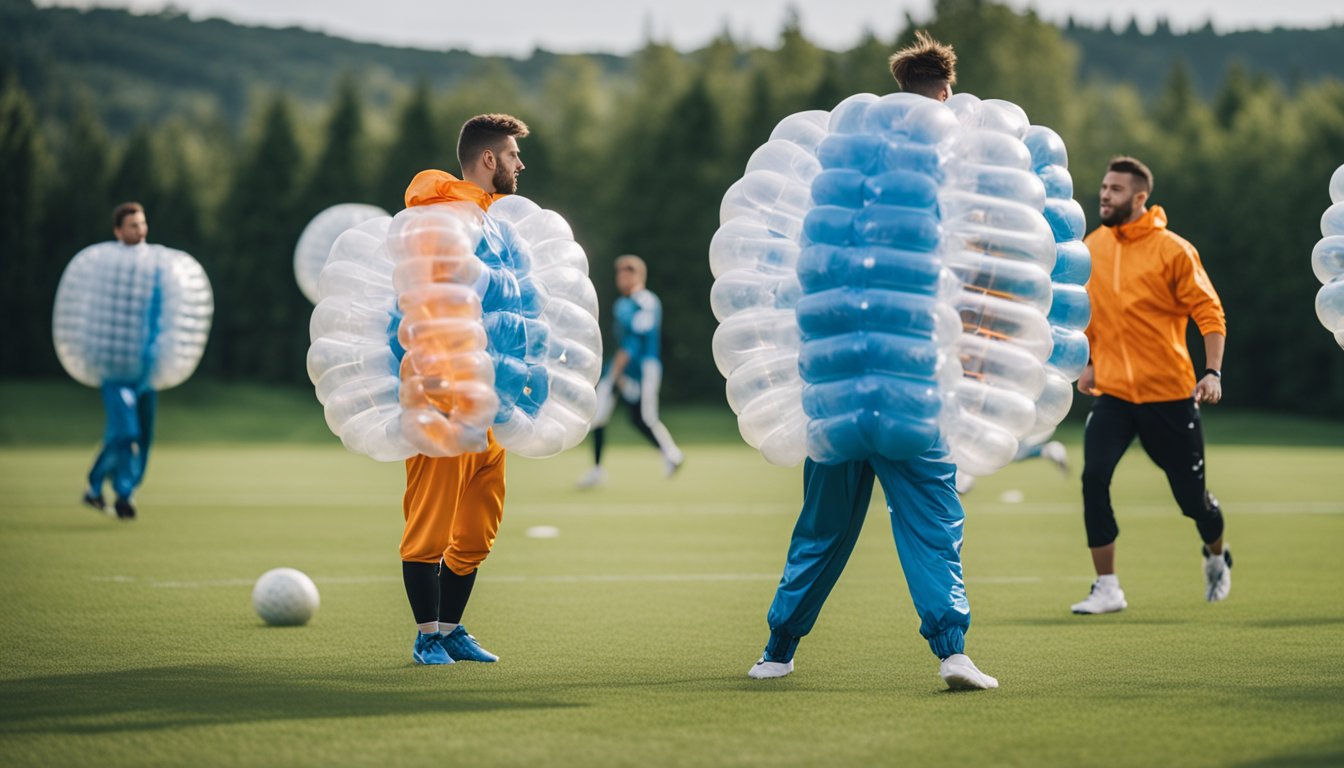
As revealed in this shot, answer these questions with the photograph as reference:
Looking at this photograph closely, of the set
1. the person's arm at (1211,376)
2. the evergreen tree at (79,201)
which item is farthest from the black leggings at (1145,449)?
the evergreen tree at (79,201)

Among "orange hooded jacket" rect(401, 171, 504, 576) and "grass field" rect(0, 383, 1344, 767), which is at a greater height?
"orange hooded jacket" rect(401, 171, 504, 576)

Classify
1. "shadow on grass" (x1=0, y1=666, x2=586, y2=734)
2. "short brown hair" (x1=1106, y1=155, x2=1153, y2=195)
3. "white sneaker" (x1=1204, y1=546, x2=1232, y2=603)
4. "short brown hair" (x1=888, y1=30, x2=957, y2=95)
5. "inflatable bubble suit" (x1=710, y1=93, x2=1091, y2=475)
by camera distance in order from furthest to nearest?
"white sneaker" (x1=1204, y1=546, x2=1232, y2=603) → "short brown hair" (x1=1106, y1=155, x2=1153, y2=195) → "short brown hair" (x1=888, y1=30, x2=957, y2=95) → "inflatable bubble suit" (x1=710, y1=93, x2=1091, y2=475) → "shadow on grass" (x1=0, y1=666, x2=586, y2=734)

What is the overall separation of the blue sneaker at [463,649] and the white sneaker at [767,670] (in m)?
1.25

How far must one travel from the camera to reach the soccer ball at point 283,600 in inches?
336

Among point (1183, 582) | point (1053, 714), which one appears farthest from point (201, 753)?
point (1183, 582)

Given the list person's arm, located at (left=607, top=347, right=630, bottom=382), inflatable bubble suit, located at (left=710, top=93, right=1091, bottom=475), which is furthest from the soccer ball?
person's arm, located at (left=607, top=347, right=630, bottom=382)

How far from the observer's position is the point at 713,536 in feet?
45.6

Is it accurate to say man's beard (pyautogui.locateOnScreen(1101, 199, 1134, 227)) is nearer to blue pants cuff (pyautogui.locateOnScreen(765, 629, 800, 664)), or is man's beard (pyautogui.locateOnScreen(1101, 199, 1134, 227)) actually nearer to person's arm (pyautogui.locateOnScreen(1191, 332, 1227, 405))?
person's arm (pyautogui.locateOnScreen(1191, 332, 1227, 405))

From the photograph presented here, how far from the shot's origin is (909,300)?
6.06 metres

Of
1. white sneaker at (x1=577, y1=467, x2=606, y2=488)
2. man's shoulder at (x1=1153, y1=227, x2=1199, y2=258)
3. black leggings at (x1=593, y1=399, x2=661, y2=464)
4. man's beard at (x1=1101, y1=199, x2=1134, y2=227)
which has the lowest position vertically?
white sneaker at (x1=577, y1=467, x2=606, y2=488)

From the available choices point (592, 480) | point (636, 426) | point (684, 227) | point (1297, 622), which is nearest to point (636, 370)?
point (636, 426)

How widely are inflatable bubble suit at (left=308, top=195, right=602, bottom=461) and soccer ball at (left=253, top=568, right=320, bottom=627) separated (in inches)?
72.5

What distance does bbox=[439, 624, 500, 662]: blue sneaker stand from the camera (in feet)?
24.3

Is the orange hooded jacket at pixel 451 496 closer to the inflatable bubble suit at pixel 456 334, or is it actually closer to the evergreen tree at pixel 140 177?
the inflatable bubble suit at pixel 456 334
